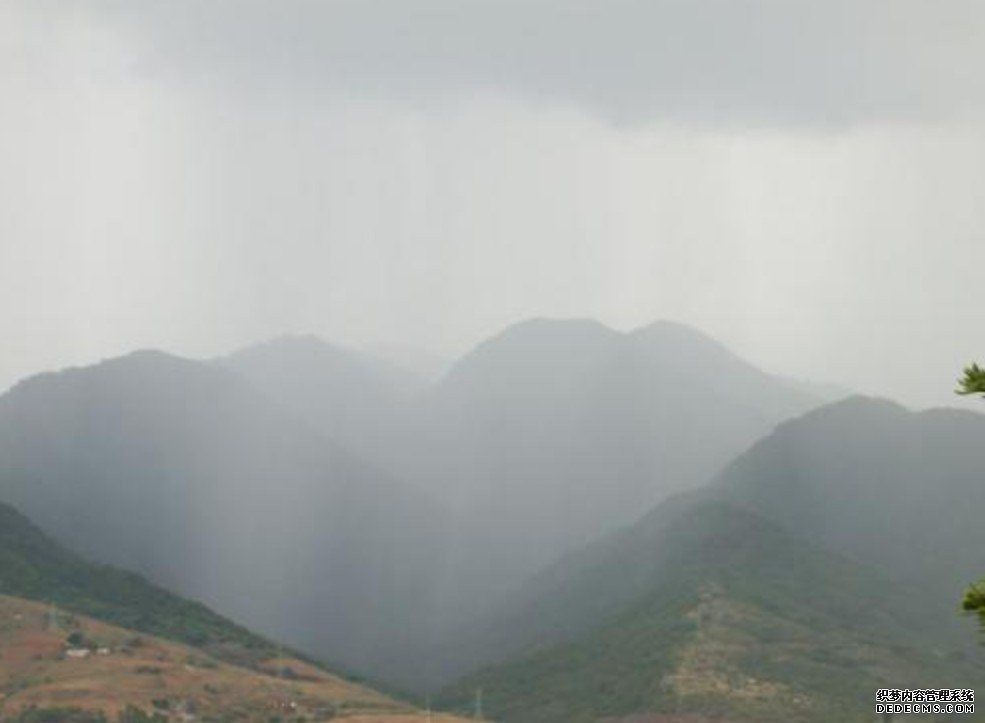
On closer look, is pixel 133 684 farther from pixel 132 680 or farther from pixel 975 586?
pixel 975 586

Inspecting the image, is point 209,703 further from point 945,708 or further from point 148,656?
point 945,708

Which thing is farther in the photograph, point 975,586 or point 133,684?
point 133,684

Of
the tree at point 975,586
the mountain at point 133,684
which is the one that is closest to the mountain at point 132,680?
the mountain at point 133,684

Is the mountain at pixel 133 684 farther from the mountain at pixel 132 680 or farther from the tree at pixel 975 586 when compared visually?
the tree at pixel 975 586

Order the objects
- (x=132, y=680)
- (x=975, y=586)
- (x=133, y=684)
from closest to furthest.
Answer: (x=975, y=586) < (x=133, y=684) < (x=132, y=680)

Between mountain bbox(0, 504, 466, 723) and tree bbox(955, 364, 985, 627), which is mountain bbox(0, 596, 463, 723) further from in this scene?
tree bbox(955, 364, 985, 627)

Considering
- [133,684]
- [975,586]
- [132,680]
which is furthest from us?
[132,680]

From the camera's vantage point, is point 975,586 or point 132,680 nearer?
point 975,586

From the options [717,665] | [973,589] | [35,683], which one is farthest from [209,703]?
[973,589]

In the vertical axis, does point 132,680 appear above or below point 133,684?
above

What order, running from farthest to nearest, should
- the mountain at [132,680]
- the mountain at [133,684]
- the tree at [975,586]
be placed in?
the mountain at [132,680], the mountain at [133,684], the tree at [975,586]

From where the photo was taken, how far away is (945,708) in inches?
7219

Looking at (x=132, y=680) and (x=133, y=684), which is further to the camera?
(x=132, y=680)

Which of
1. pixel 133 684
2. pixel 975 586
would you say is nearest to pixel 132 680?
pixel 133 684
